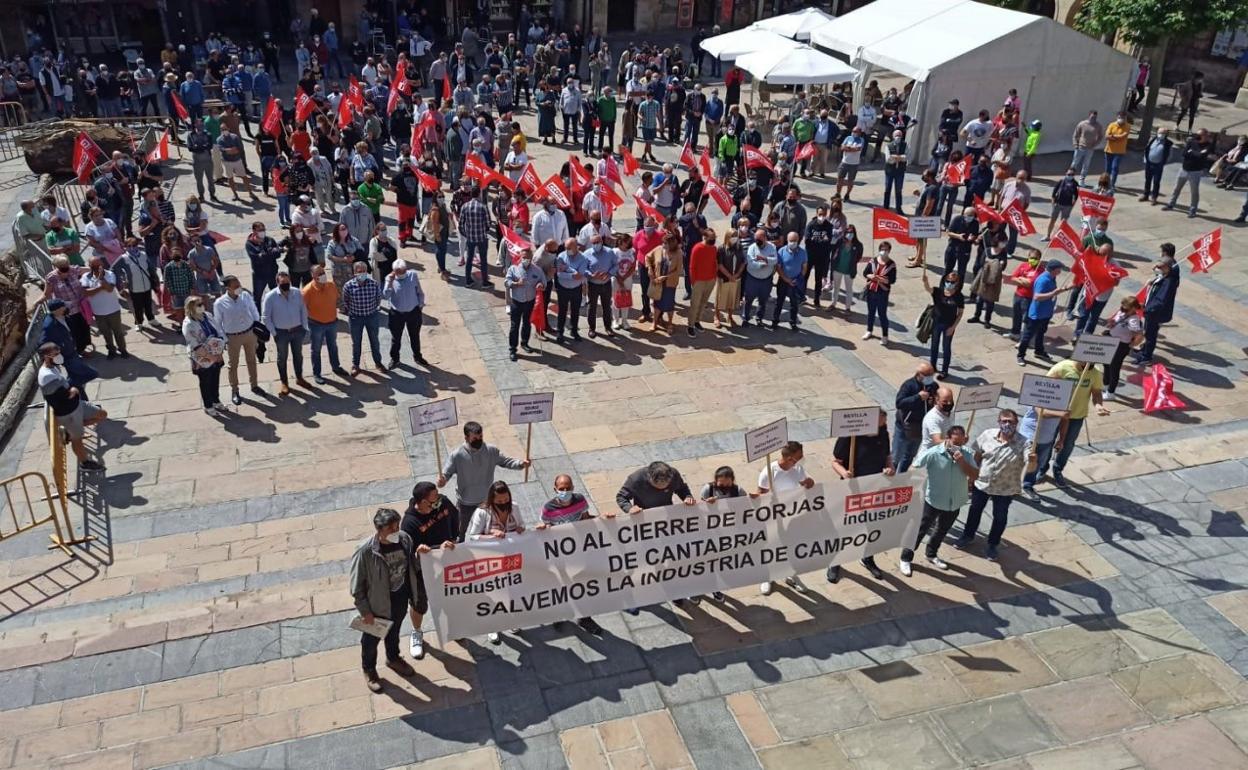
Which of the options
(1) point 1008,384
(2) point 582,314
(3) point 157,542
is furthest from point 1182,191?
(3) point 157,542

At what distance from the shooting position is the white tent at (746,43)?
2534cm

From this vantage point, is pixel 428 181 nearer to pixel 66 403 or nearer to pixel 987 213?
pixel 66 403

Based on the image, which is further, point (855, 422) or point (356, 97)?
point (356, 97)

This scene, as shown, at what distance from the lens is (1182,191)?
2219 cm

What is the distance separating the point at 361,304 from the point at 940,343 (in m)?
7.63

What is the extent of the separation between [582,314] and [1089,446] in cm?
734

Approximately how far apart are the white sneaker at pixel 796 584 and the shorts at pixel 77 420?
302 inches

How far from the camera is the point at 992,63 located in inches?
911

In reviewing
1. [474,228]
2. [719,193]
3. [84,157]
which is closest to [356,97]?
[84,157]

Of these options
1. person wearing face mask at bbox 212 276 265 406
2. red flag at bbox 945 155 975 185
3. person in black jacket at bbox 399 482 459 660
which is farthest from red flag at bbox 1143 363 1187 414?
person wearing face mask at bbox 212 276 265 406

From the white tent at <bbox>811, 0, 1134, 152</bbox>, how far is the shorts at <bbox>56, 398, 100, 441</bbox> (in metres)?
18.1

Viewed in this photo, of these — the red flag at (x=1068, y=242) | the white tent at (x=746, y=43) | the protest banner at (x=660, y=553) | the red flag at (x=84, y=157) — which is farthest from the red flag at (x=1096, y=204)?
the red flag at (x=84, y=157)

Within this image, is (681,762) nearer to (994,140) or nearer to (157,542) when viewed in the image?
(157,542)

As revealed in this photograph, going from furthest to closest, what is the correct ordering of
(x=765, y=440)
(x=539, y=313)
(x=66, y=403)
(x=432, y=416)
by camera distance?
(x=539, y=313), (x=66, y=403), (x=432, y=416), (x=765, y=440)
